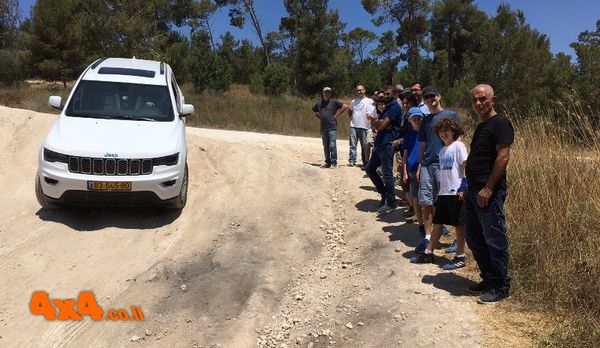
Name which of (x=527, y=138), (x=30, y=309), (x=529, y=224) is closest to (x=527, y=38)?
(x=527, y=138)

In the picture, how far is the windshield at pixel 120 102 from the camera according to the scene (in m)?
7.56

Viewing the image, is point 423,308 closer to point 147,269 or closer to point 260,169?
point 147,269

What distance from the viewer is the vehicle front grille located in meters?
6.57

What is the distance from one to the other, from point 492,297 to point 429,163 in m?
1.69

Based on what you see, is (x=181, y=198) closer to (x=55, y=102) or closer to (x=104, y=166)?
(x=104, y=166)

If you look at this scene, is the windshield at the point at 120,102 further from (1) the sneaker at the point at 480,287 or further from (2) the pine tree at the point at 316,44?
(2) the pine tree at the point at 316,44

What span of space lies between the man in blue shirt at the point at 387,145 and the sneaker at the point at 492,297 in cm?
290

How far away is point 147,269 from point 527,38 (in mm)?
18361

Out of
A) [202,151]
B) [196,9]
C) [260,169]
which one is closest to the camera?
[260,169]

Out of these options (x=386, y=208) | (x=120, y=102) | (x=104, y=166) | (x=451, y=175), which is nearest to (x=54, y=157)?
(x=104, y=166)

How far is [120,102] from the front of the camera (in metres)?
7.82

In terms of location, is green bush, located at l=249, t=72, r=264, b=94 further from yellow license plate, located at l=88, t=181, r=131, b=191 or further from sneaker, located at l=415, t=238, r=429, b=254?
sneaker, located at l=415, t=238, r=429, b=254

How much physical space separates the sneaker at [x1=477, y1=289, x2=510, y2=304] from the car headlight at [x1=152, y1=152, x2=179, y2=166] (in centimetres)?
434

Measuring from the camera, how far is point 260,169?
9422 millimetres
